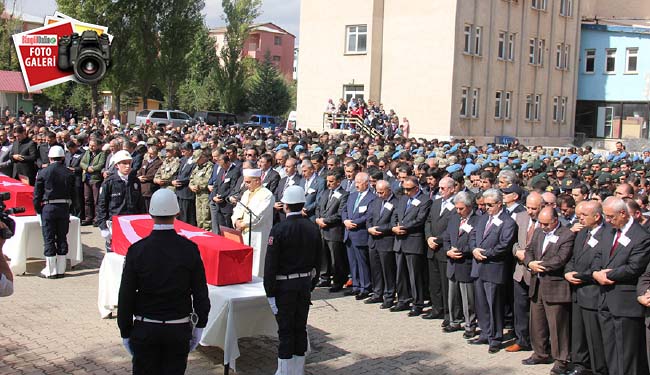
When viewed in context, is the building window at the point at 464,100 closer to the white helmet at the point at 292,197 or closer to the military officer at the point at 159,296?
the white helmet at the point at 292,197

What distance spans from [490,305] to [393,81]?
29627 mm

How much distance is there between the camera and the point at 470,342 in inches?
341

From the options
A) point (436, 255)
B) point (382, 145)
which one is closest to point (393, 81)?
point (382, 145)

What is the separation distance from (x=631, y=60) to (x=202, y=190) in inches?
1609

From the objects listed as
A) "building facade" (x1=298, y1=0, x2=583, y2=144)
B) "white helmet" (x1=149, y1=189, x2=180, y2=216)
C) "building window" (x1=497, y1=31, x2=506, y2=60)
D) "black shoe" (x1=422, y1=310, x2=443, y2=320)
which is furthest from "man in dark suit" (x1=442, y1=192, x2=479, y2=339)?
"building window" (x1=497, y1=31, x2=506, y2=60)

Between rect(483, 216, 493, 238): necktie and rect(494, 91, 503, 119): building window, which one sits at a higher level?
rect(494, 91, 503, 119): building window

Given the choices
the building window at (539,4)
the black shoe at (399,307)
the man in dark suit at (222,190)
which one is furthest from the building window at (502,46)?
the black shoe at (399,307)

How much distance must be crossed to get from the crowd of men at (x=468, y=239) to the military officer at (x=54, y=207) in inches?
25.9

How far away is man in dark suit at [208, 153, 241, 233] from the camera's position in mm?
12875

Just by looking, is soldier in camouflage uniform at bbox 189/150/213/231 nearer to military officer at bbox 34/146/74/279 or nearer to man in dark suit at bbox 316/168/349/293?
military officer at bbox 34/146/74/279

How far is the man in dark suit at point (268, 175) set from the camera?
1247 cm

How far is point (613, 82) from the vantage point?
155 ft

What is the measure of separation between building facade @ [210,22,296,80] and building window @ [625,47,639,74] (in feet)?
161

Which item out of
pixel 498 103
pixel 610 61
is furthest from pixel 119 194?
pixel 610 61
